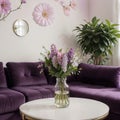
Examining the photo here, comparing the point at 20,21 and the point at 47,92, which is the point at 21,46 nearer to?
the point at 20,21

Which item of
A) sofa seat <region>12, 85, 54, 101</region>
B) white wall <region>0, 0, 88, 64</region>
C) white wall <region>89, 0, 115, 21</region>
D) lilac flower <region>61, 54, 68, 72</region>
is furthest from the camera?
white wall <region>89, 0, 115, 21</region>

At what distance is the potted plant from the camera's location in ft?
14.0

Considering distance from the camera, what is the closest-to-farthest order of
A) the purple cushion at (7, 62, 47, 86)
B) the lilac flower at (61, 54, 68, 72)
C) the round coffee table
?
the round coffee table
the lilac flower at (61, 54, 68, 72)
the purple cushion at (7, 62, 47, 86)

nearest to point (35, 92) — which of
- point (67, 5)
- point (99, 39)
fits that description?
point (99, 39)

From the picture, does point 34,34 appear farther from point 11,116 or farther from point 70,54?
point 70,54

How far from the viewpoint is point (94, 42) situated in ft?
14.2

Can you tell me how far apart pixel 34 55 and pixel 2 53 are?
1.95 feet

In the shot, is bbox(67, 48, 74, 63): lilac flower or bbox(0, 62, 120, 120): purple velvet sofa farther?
bbox(0, 62, 120, 120): purple velvet sofa

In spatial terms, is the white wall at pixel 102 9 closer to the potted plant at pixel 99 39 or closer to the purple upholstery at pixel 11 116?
the potted plant at pixel 99 39

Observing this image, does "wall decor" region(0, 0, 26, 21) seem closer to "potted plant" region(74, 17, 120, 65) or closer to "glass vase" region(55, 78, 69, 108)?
"potted plant" region(74, 17, 120, 65)

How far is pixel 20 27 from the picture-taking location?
422 cm

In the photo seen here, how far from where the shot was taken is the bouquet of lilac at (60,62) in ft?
7.68

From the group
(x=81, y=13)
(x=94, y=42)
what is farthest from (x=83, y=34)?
(x=81, y=13)

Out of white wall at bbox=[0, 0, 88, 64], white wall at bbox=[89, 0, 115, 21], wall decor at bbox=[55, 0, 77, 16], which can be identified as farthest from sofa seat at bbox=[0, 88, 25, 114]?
white wall at bbox=[89, 0, 115, 21]
